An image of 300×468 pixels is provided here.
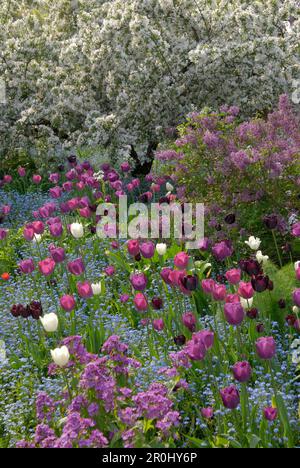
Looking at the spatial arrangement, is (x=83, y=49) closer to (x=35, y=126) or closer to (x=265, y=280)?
(x=35, y=126)

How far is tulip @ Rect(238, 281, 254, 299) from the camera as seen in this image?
424cm

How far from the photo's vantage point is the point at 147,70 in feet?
33.7

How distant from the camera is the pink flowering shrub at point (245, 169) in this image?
21.9 ft

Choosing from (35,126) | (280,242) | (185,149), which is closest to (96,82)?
(35,126)

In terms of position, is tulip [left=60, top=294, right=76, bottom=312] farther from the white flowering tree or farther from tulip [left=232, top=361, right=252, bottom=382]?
the white flowering tree

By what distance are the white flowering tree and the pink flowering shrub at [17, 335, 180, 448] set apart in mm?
6403

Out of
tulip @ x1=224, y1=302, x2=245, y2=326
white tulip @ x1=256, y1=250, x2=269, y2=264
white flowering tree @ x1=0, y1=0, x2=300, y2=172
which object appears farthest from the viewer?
white flowering tree @ x1=0, y1=0, x2=300, y2=172

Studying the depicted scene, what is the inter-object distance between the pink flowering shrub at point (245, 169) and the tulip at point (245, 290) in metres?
2.21

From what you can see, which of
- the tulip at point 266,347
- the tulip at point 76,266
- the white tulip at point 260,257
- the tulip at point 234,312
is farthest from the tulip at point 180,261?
the tulip at point 266,347

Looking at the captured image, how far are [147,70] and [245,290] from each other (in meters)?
6.61

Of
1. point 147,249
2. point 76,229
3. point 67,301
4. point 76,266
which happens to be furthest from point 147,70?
point 67,301

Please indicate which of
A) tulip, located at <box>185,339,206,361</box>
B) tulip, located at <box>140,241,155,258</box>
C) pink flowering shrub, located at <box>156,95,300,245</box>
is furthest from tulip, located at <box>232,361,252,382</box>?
pink flowering shrub, located at <box>156,95,300,245</box>
